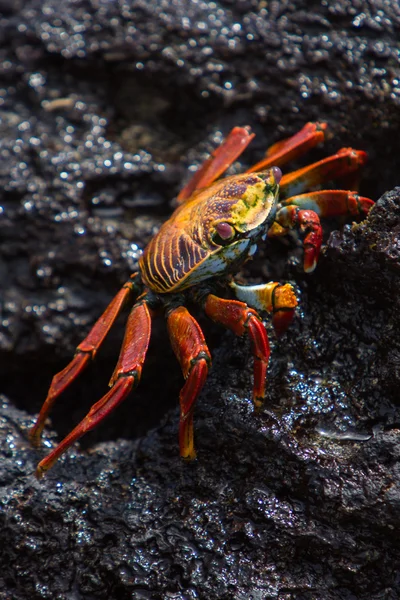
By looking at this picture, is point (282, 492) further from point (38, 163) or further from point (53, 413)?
point (38, 163)

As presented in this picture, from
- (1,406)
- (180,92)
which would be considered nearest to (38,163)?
(180,92)

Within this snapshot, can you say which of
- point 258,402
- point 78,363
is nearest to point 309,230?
point 258,402

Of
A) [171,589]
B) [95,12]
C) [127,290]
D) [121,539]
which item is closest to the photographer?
[171,589]

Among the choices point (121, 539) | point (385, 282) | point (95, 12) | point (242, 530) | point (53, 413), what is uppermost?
point (385, 282)

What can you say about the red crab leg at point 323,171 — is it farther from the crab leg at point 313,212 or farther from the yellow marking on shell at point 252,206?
the yellow marking on shell at point 252,206

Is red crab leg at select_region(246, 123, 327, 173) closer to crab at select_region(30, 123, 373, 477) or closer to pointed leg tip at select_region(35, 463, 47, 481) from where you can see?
crab at select_region(30, 123, 373, 477)

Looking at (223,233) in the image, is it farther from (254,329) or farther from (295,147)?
(295,147)
